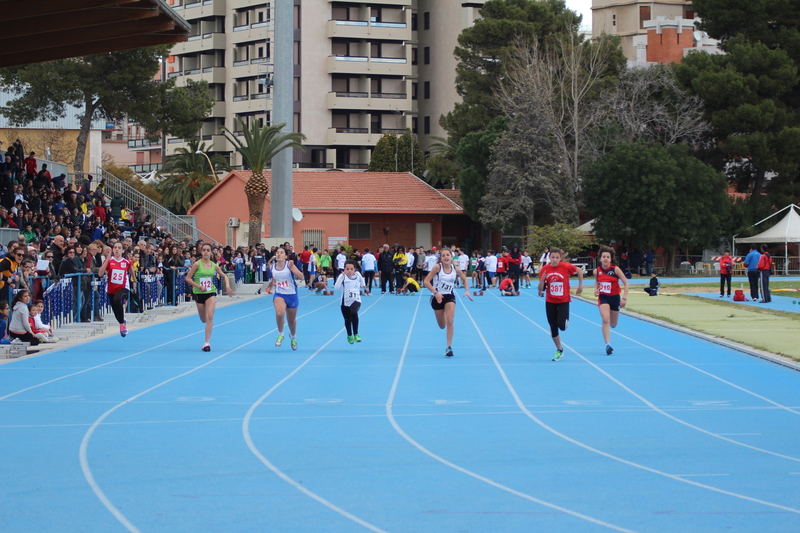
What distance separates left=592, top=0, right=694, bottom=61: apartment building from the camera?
86438 millimetres

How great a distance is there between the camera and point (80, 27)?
18281 millimetres

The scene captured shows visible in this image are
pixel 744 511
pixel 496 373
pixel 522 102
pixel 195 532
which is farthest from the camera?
pixel 522 102

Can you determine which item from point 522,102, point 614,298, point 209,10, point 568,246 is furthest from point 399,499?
point 209,10

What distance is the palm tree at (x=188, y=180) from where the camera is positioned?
67.6 metres

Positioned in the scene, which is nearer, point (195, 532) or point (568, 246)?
point (195, 532)

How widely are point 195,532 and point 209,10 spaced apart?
261 feet

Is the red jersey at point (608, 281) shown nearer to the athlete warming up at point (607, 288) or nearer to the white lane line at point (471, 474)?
the athlete warming up at point (607, 288)

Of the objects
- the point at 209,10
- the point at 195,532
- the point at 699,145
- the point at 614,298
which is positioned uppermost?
the point at 209,10

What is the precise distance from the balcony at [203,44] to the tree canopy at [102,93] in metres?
36.2

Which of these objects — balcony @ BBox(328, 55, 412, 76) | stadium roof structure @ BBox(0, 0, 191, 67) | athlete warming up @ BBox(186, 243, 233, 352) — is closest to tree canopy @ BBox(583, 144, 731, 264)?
balcony @ BBox(328, 55, 412, 76)

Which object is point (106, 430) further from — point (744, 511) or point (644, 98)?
Answer: point (644, 98)

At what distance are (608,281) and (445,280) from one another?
271cm

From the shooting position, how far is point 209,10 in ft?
264

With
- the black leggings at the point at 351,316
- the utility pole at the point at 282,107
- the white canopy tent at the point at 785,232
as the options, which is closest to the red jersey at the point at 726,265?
the white canopy tent at the point at 785,232
